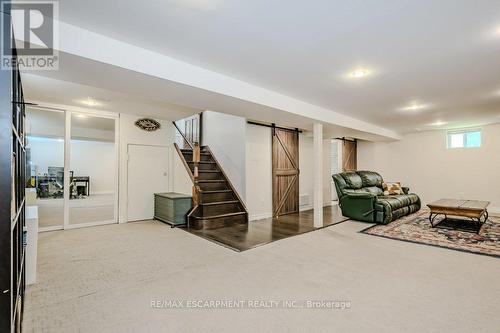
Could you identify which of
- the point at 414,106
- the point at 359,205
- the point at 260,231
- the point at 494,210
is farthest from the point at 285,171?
the point at 494,210

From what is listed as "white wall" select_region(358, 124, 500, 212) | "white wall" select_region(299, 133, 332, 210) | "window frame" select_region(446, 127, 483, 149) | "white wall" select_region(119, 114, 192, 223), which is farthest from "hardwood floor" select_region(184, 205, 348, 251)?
"window frame" select_region(446, 127, 483, 149)

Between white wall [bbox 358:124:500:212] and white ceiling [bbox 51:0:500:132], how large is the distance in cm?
408

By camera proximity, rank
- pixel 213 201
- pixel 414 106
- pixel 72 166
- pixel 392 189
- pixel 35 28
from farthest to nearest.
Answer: pixel 392 189 < pixel 213 201 < pixel 72 166 < pixel 414 106 < pixel 35 28

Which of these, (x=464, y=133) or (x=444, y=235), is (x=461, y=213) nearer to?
(x=444, y=235)

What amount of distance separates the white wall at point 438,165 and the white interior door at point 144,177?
7.06 meters

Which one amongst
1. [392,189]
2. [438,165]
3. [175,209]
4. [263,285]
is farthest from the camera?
[438,165]

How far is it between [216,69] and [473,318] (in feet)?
11.2

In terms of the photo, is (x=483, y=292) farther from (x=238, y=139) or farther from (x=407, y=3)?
(x=238, y=139)

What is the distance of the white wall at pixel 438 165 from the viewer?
21.8ft

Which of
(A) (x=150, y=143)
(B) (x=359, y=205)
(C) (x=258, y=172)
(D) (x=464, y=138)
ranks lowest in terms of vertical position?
(B) (x=359, y=205)

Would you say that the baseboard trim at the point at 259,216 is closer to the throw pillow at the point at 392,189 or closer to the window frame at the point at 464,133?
the throw pillow at the point at 392,189

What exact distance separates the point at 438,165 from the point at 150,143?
8.37 m

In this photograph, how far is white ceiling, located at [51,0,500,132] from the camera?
→ 189 centimetres

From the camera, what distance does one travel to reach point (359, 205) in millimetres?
5488
